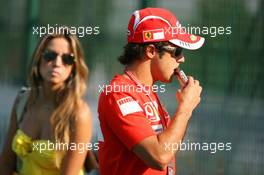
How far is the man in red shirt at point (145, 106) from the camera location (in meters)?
2.90

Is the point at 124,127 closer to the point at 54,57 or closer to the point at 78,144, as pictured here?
the point at 78,144

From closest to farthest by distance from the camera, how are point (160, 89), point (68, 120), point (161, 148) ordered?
point (161, 148)
point (68, 120)
point (160, 89)

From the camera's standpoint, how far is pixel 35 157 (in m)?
3.32

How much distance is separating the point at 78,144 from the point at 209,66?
222 centimetres

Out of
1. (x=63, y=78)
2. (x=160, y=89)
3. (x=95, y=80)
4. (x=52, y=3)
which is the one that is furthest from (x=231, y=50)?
(x=63, y=78)

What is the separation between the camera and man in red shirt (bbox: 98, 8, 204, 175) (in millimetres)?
2898

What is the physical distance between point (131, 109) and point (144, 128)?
91 millimetres

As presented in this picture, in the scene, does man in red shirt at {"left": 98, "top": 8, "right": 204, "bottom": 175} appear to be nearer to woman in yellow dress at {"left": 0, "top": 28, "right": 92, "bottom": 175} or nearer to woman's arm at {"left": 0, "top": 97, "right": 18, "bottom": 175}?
woman in yellow dress at {"left": 0, "top": 28, "right": 92, "bottom": 175}

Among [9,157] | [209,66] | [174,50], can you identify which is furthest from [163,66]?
[209,66]

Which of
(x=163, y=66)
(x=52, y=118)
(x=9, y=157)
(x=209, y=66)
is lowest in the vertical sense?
(x=9, y=157)

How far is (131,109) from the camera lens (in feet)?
9.61

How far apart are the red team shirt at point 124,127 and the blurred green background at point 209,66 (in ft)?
7.29

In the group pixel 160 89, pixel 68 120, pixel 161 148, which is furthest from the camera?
pixel 160 89

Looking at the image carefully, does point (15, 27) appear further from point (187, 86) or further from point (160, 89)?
point (187, 86)
